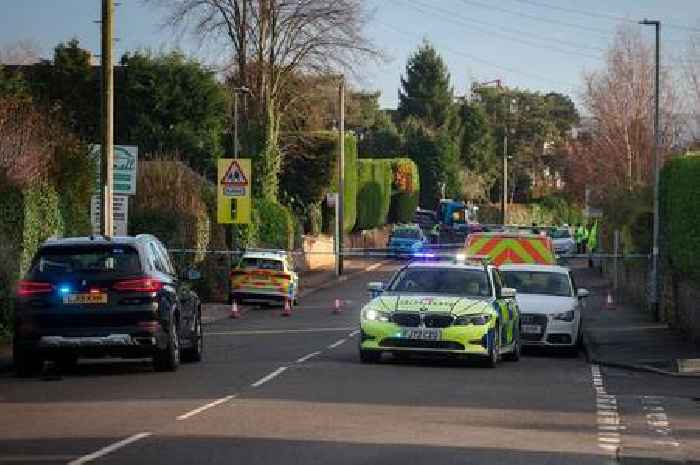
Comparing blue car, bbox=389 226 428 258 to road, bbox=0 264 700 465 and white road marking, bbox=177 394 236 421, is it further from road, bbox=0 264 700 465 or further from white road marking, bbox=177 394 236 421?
white road marking, bbox=177 394 236 421

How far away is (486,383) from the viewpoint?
20.4 m

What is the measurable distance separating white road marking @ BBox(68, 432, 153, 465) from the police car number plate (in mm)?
8927

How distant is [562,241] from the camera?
244 ft

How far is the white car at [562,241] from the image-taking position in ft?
240

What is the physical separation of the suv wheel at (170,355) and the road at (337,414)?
9.3 inches

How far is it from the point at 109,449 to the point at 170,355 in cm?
840

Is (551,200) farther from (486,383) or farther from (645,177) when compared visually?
(486,383)

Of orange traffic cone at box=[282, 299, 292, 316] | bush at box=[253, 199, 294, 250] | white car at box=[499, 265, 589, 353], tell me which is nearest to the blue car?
bush at box=[253, 199, 294, 250]

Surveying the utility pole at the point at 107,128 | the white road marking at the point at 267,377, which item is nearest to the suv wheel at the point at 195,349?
the white road marking at the point at 267,377

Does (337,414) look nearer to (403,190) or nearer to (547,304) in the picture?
(547,304)

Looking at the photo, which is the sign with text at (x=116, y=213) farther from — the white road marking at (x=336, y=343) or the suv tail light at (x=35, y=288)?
the suv tail light at (x=35, y=288)

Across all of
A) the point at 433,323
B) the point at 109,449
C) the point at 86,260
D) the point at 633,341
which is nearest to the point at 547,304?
the point at 633,341

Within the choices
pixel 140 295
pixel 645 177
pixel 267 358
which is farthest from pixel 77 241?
pixel 645 177

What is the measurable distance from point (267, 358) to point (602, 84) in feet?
158
